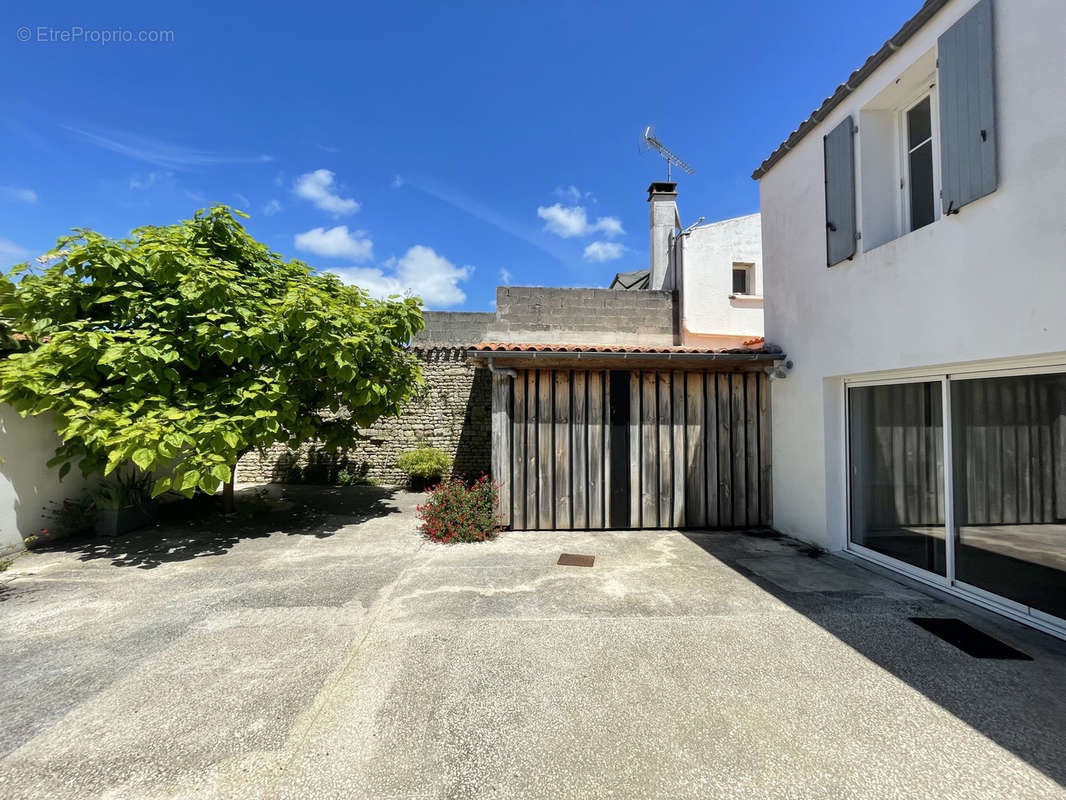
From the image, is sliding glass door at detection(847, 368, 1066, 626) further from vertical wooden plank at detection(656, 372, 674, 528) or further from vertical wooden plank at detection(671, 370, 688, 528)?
vertical wooden plank at detection(656, 372, 674, 528)

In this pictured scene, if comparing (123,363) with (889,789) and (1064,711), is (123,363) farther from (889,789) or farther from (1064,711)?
(1064,711)

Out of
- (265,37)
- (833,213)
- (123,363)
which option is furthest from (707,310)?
(123,363)

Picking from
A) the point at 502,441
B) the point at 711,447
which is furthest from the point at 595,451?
the point at 711,447

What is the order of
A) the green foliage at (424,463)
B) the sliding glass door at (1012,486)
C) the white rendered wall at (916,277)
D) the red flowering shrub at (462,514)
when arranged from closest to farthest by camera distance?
the white rendered wall at (916,277) < the sliding glass door at (1012,486) < the red flowering shrub at (462,514) < the green foliage at (424,463)

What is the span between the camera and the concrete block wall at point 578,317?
953cm

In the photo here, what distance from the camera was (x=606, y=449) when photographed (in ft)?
21.0

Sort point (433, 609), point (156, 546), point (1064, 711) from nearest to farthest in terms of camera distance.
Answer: point (1064, 711) < point (433, 609) < point (156, 546)

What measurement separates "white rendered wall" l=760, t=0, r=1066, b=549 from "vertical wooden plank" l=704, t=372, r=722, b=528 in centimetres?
83

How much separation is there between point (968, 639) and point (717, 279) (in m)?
8.58

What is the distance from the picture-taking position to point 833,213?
197 inches

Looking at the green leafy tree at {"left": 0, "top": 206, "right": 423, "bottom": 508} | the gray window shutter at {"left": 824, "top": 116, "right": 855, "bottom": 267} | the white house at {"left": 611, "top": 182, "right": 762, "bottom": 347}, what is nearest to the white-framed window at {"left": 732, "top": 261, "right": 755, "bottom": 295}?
the white house at {"left": 611, "top": 182, "right": 762, "bottom": 347}

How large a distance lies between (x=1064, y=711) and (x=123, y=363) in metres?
8.46

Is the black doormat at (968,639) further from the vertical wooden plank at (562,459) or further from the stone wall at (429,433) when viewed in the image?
the stone wall at (429,433)

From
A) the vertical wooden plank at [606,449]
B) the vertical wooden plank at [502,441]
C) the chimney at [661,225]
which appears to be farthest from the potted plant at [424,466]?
the chimney at [661,225]
